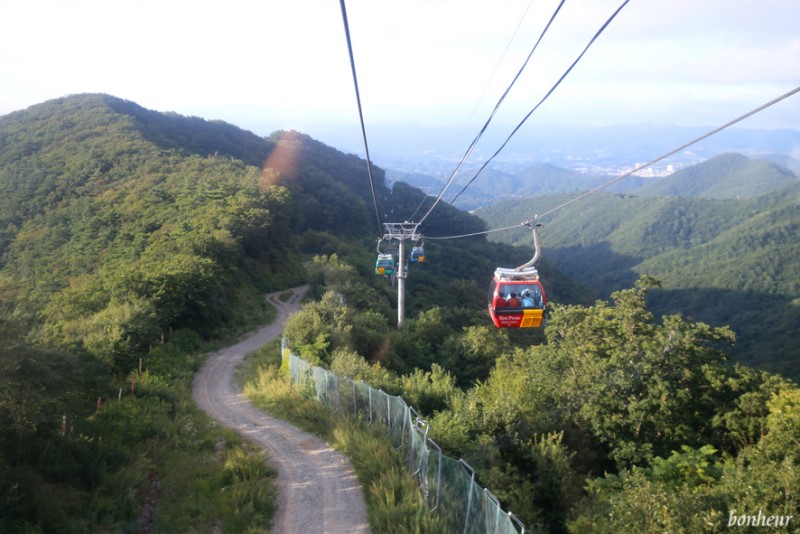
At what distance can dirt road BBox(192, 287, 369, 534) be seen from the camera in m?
9.53

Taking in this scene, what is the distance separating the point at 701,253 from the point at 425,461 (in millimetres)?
120080

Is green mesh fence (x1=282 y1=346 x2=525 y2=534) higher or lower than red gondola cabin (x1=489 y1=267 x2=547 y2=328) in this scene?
lower

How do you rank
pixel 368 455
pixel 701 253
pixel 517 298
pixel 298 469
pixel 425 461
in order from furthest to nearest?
pixel 701 253
pixel 517 298
pixel 298 469
pixel 368 455
pixel 425 461

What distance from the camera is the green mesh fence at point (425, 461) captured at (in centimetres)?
766

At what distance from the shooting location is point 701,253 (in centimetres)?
11025

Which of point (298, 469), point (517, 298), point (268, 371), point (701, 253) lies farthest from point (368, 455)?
point (701, 253)

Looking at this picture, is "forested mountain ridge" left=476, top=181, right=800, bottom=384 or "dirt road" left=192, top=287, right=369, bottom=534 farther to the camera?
"forested mountain ridge" left=476, top=181, right=800, bottom=384

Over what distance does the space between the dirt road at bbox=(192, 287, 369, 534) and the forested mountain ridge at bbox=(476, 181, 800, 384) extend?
4626cm

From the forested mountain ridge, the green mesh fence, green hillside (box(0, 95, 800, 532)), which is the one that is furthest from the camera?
the forested mountain ridge

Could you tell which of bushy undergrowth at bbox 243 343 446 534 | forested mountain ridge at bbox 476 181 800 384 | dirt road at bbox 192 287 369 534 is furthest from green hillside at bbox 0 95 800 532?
forested mountain ridge at bbox 476 181 800 384

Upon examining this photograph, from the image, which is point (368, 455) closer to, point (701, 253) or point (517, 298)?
point (517, 298)

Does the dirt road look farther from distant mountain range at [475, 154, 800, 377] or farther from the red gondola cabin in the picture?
distant mountain range at [475, 154, 800, 377]

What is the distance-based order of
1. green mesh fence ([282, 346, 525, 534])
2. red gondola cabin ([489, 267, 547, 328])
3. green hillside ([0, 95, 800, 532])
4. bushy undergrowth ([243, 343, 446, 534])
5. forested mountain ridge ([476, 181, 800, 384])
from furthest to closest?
forested mountain ridge ([476, 181, 800, 384]), red gondola cabin ([489, 267, 547, 328]), green hillside ([0, 95, 800, 532]), bushy undergrowth ([243, 343, 446, 534]), green mesh fence ([282, 346, 525, 534])

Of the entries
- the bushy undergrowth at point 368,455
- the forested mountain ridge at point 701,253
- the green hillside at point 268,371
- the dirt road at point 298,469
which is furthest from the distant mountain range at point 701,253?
the dirt road at point 298,469
